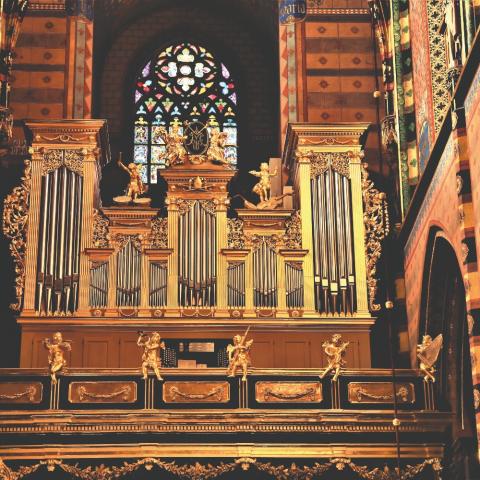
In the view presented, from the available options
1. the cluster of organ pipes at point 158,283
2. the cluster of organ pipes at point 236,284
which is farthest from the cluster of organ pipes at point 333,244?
the cluster of organ pipes at point 158,283

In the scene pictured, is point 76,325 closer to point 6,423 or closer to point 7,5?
point 6,423

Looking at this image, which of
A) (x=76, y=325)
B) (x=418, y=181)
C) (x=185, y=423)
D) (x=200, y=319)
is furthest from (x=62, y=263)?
(x=418, y=181)

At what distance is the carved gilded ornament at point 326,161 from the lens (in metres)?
23.1

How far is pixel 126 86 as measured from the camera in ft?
95.5

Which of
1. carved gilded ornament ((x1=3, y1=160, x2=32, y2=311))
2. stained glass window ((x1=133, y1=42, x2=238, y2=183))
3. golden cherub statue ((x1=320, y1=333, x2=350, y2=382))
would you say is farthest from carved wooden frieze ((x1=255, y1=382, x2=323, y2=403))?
stained glass window ((x1=133, y1=42, x2=238, y2=183))

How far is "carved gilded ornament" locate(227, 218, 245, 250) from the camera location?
22562mm

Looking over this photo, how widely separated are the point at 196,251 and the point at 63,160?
2.98 m

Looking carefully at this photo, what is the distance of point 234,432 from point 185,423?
76cm

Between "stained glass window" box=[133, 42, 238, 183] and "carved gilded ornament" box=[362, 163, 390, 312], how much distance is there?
6.18m

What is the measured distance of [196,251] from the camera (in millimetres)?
22391

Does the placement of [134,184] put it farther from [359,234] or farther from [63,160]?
[359,234]

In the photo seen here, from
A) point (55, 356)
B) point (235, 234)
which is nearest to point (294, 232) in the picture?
point (235, 234)

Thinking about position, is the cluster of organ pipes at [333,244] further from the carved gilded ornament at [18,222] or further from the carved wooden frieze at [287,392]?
the carved gilded ornament at [18,222]

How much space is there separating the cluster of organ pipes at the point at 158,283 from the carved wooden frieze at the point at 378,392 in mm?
3886
